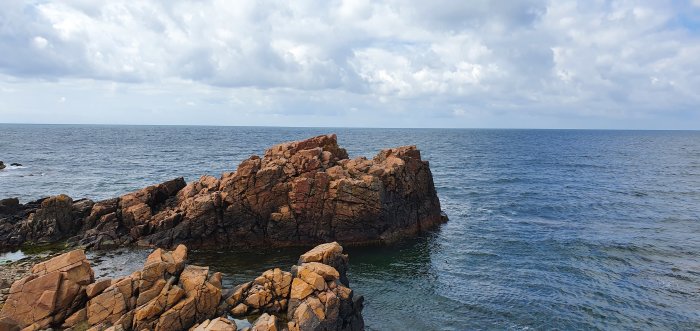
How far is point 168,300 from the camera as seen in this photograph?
88.3 ft

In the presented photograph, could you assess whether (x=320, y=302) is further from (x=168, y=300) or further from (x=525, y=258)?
(x=525, y=258)

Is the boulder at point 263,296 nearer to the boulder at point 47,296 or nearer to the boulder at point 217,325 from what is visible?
the boulder at point 217,325

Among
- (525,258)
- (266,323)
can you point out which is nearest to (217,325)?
(266,323)

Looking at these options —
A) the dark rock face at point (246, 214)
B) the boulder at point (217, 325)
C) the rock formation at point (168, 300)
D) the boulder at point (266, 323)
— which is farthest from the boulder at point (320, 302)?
the dark rock face at point (246, 214)

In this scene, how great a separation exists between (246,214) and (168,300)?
25.0 metres

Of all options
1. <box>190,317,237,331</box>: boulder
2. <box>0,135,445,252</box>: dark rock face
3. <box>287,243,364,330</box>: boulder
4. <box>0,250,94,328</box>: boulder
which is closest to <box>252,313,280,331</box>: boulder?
<box>287,243,364,330</box>: boulder

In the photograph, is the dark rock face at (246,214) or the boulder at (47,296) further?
the dark rock face at (246,214)

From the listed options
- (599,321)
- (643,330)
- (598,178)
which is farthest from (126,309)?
(598,178)

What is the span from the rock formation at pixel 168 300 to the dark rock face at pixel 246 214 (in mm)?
21336

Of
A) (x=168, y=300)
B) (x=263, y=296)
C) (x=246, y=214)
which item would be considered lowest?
(x=246, y=214)

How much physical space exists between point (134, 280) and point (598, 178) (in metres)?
99.9

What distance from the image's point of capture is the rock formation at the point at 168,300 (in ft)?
86.2

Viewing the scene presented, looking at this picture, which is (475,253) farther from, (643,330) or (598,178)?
(598,178)

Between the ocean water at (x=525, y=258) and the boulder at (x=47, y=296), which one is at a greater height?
the boulder at (x=47, y=296)
